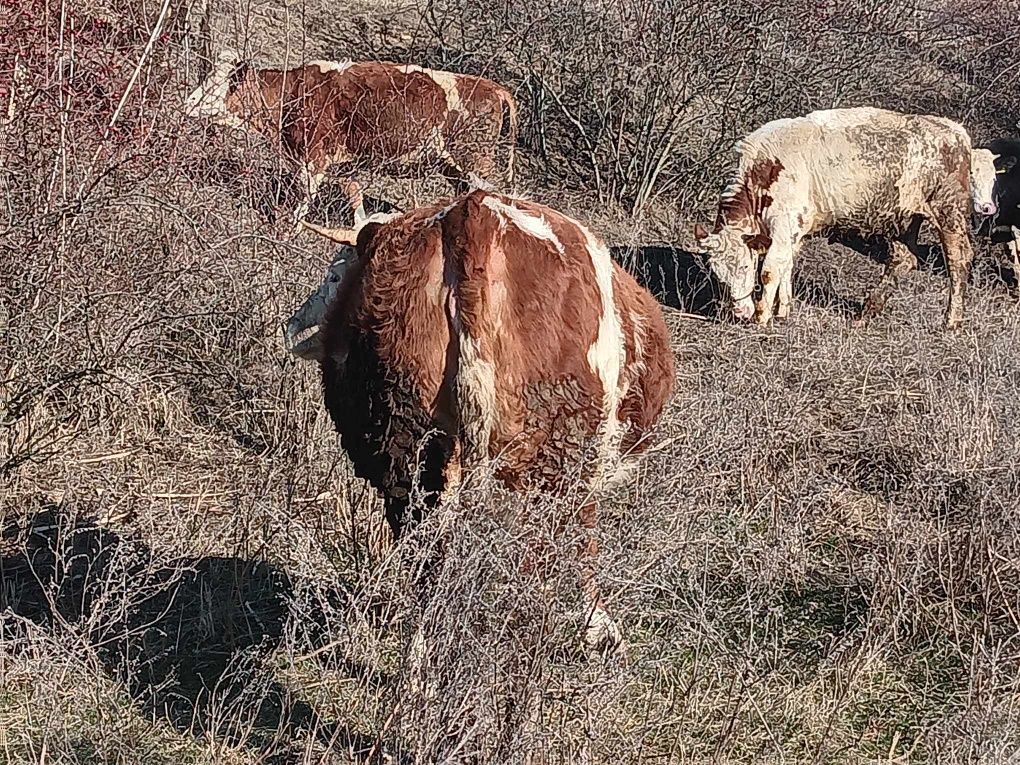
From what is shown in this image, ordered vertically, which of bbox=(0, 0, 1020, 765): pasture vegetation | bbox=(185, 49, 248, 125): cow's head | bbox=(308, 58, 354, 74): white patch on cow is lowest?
bbox=(0, 0, 1020, 765): pasture vegetation

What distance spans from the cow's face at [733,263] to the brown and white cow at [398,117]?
208 centimetres

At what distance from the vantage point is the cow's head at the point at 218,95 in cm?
639

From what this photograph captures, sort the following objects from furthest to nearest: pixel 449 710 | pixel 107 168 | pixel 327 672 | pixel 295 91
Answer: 1. pixel 295 91
2. pixel 107 168
3. pixel 327 672
4. pixel 449 710

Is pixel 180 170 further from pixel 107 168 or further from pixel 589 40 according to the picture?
pixel 589 40

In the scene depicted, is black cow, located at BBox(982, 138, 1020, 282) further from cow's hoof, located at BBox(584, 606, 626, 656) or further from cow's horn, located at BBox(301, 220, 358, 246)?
cow's hoof, located at BBox(584, 606, 626, 656)

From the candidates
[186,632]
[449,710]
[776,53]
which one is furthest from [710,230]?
[449,710]

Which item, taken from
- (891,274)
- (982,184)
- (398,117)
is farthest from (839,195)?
(398,117)

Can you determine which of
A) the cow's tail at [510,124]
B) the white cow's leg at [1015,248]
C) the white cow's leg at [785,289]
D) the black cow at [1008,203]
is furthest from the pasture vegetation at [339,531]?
the cow's tail at [510,124]

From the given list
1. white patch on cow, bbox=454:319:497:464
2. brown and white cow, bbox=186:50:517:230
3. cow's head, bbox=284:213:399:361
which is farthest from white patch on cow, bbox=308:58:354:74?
white patch on cow, bbox=454:319:497:464

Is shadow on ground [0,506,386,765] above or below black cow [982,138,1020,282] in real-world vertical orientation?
below

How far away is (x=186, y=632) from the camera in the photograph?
13.7ft

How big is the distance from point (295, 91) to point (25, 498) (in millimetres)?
6414

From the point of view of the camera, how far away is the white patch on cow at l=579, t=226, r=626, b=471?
353cm

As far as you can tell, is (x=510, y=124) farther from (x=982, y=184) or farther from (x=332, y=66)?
(x=982, y=184)
